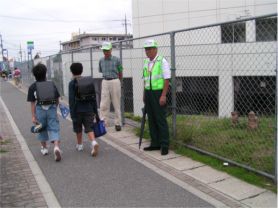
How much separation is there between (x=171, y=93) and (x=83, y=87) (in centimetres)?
158


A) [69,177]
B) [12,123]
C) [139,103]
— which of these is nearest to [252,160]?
[69,177]

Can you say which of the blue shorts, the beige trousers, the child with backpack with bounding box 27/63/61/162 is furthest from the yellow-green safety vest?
the beige trousers

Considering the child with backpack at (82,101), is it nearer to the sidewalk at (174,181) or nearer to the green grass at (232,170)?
the sidewalk at (174,181)

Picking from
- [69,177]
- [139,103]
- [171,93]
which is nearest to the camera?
[69,177]

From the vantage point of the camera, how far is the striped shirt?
8570 millimetres

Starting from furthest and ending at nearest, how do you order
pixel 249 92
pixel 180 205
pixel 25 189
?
1. pixel 249 92
2. pixel 25 189
3. pixel 180 205

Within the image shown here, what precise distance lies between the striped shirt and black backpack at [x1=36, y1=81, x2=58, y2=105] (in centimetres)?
215

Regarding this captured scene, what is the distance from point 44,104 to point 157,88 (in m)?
1.91

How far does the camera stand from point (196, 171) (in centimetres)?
573

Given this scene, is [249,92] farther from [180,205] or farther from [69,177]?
[69,177]

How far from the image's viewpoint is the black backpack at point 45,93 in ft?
21.6

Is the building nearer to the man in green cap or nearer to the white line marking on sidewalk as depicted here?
Answer: the man in green cap

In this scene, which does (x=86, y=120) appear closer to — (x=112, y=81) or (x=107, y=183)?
(x=107, y=183)

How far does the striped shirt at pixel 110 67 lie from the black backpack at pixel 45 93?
2149 mm
